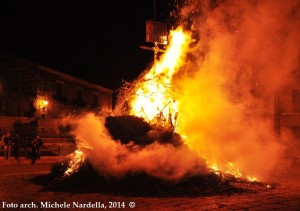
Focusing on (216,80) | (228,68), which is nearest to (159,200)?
(216,80)

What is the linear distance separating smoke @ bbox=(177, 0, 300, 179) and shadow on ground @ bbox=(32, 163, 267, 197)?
1.70 m

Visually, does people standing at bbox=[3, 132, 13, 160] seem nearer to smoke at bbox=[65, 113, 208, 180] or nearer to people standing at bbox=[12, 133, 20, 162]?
people standing at bbox=[12, 133, 20, 162]

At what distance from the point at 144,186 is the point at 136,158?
0.81 metres

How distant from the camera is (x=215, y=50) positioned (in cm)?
1398

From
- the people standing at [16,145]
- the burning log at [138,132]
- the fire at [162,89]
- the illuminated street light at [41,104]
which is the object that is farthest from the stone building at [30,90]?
the burning log at [138,132]

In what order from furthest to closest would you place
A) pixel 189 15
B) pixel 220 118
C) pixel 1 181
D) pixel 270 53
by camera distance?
1. pixel 270 53
2. pixel 189 15
3. pixel 220 118
4. pixel 1 181

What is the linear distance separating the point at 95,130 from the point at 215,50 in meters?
5.39

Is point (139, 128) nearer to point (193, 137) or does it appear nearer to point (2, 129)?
point (193, 137)

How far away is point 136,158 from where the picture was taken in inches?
416

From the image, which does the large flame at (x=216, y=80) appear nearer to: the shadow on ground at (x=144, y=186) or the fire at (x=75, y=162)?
the fire at (x=75, y=162)

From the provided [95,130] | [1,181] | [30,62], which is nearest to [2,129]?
[30,62]

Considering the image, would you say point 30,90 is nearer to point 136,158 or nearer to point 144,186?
point 136,158

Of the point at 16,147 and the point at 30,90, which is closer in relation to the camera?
the point at 16,147

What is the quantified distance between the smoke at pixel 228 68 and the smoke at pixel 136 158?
4.77 ft
